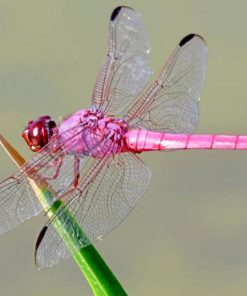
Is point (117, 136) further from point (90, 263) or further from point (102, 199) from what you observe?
point (90, 263)

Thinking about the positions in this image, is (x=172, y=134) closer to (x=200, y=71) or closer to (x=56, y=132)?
(x=200, y=71)

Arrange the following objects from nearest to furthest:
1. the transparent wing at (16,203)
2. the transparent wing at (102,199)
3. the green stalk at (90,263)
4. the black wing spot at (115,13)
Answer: the green stalk at (90,263), the transparent wing at (102,199), the transparent wing at (16,203), the black wing spot at (115,13)

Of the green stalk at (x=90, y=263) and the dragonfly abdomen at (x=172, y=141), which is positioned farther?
the dragonfly abdomen at (x=172, y=141)

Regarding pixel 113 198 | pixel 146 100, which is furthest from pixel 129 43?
pixel 113 198

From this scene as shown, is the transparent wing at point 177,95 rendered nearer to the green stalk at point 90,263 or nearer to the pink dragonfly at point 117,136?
the pink dragonfly at point 117,136

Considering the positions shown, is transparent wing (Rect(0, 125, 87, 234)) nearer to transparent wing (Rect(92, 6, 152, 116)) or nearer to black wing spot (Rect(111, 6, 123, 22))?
transparent wing (Rect(92, 6, 152, 116))

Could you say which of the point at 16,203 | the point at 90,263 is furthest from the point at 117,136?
the point at 90,263

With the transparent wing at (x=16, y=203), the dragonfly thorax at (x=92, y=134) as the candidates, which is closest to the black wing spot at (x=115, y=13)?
the dragonfly thorax at (x=92, y=134)
